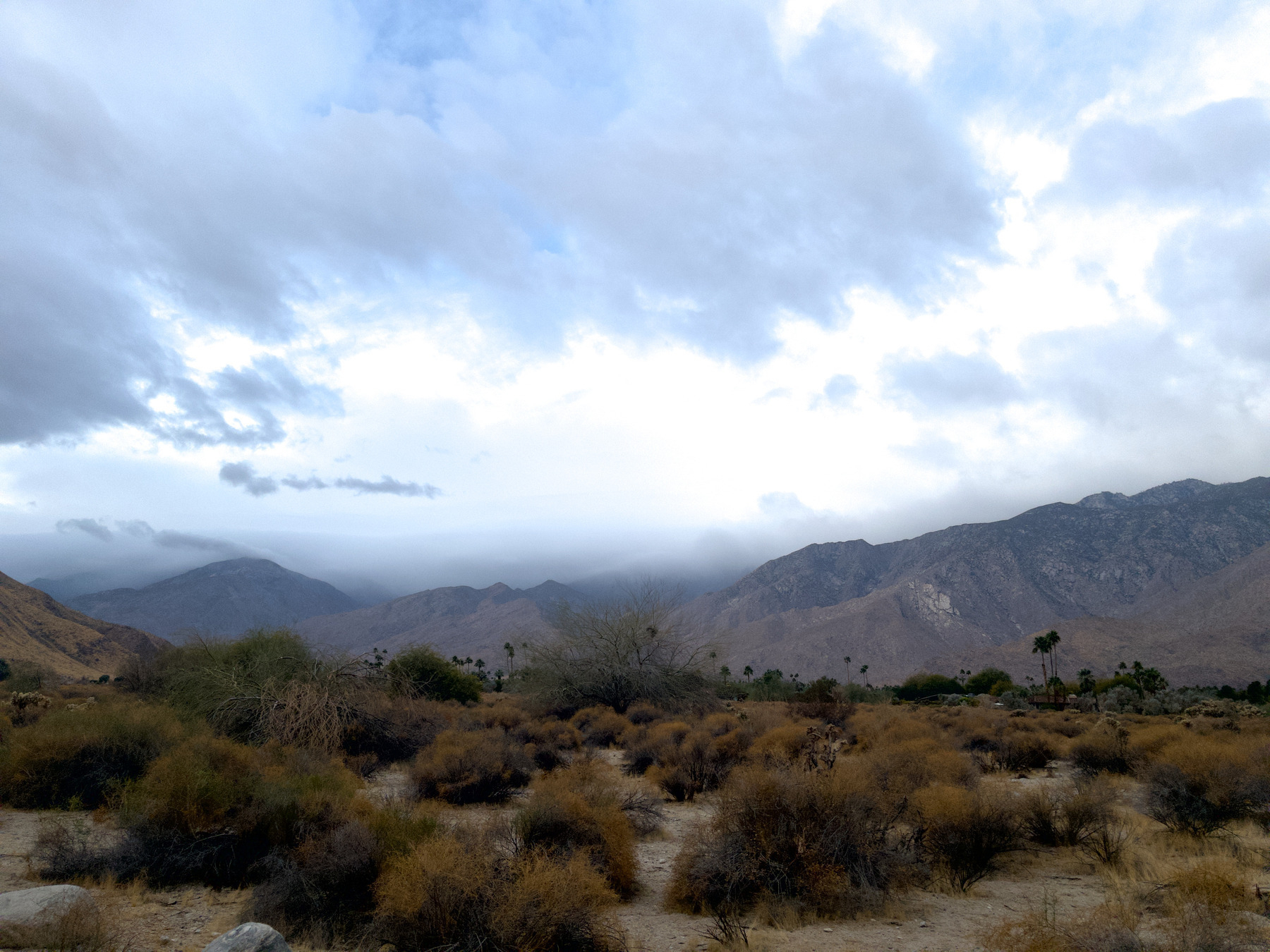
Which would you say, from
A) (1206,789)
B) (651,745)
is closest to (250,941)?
(1206,789)

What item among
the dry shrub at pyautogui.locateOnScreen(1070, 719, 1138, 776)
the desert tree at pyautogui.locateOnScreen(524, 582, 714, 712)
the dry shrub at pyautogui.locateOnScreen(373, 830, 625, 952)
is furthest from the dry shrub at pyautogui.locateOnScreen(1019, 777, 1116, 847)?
the desert tree at pyautogui.locateOnScreen(524, 582, 714, 712)

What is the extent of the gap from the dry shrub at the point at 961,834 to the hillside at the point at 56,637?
86.2m

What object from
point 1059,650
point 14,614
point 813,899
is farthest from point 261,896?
point 1059,650

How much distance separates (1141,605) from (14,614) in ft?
665

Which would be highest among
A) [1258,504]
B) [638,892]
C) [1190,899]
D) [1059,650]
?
[1258,504]

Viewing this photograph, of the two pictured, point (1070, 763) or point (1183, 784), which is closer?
point (1183, 784)

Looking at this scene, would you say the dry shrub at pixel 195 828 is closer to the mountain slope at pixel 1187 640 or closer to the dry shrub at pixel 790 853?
the dry shrub at pixel 790 853

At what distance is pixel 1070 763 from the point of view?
2069 centimetres

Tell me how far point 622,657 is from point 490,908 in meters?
30.2

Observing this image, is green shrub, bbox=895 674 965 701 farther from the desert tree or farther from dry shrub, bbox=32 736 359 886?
dry shrub, bbox=32 736 359 886

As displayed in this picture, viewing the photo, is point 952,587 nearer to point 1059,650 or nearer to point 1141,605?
point 1141,605

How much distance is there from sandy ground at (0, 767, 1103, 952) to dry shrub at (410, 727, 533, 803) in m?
5.71

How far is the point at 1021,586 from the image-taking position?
17362 centimetres

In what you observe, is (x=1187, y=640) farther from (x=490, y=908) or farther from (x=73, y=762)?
(x=73, y=762)
